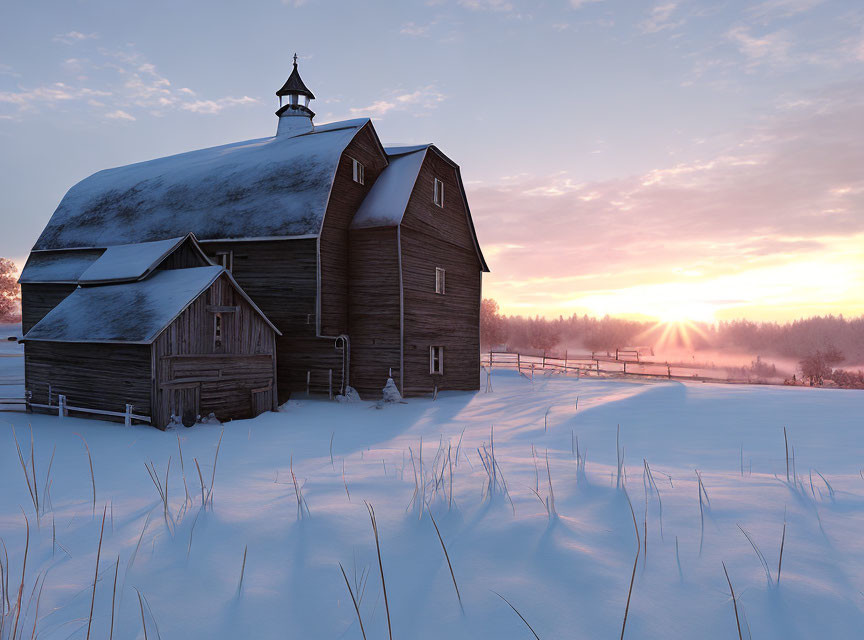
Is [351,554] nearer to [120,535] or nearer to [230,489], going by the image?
[120,535]

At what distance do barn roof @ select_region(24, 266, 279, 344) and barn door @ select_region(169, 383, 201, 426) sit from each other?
175cm

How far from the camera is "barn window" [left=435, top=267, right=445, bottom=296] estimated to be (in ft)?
71.0

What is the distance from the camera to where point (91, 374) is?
49.8ft

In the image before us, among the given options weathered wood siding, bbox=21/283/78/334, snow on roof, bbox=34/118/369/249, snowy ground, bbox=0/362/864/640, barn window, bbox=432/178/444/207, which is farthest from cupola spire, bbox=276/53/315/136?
snowy ground, bbox=0/362/864/640

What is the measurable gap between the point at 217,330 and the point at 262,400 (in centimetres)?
291

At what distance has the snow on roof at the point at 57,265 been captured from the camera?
22.4m

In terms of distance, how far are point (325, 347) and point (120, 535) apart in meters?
15.0

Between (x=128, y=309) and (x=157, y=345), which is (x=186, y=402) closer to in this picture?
(x=157, y=345)

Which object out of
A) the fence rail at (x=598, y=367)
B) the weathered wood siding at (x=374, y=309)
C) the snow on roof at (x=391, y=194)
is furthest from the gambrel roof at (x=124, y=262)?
the fence rail at (x=598, y=367)

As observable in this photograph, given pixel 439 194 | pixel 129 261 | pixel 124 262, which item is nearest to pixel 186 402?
pixel 129 261

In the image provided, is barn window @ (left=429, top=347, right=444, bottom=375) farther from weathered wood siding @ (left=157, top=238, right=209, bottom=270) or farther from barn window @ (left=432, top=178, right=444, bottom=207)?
weathered wood siding @ (left=157, top=238, right=209, bottom=270)

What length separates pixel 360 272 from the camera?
19953 mm

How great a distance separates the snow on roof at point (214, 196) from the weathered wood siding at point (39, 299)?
81.3 inches

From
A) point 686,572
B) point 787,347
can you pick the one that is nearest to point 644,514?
point 686,572
